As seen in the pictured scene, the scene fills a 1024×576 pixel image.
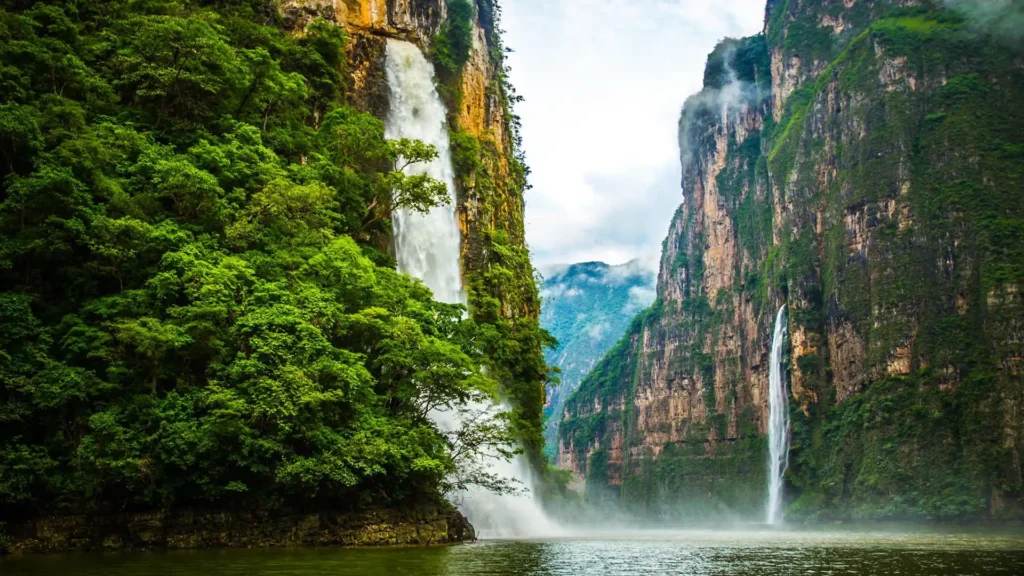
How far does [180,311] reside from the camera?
2738cm

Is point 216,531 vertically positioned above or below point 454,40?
below

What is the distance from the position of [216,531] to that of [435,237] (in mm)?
23931

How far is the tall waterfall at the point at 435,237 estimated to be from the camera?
44006mm

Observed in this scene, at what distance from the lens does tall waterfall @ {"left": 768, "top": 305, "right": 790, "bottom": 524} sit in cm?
11494

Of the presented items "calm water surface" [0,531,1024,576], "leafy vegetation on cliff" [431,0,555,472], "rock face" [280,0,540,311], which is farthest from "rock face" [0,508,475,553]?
"rock face" [280,0,540,311]

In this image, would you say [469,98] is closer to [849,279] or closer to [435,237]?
[435,237]

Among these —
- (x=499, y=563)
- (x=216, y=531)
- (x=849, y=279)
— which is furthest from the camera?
(x=849, y=279)

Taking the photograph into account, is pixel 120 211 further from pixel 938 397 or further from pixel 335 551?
pixel 938 397

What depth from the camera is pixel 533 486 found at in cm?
5331

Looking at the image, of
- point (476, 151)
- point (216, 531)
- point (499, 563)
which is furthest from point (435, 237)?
point (499, 563)

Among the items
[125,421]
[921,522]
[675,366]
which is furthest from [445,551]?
[675,366]

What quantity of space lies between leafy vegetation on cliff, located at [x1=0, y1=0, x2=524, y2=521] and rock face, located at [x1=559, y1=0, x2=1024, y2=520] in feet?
229

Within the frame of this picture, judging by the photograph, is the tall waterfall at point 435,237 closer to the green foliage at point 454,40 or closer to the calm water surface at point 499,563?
the green foliage at point 454,40

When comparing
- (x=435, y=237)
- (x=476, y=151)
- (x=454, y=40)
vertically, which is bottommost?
(x=435, y=237)
